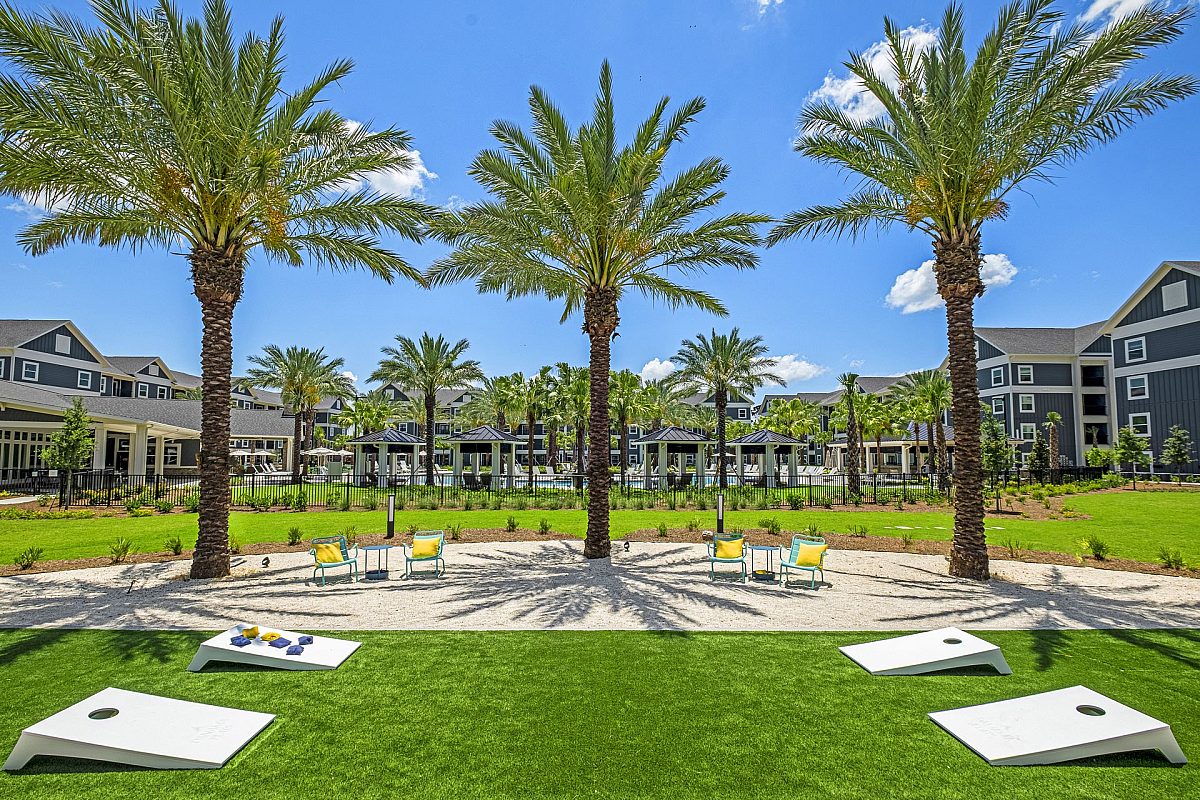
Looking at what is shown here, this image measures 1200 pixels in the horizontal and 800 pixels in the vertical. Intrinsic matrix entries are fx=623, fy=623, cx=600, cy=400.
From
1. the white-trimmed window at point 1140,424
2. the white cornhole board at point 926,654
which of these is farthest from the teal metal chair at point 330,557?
the white-trimmed window at point 1140,424

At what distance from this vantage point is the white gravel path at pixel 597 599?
8.53 meters

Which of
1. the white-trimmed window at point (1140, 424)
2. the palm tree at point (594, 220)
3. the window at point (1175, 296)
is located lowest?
the white-trimmed window at point (1140, 424)

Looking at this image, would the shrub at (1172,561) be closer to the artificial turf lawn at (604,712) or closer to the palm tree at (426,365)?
the artificial turf lawn at (604,712)

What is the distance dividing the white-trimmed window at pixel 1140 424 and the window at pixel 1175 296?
6.53 meters

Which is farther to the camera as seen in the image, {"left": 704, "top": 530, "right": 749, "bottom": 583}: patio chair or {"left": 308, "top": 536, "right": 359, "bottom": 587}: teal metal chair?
{"left": 704, "top": 530, "right": 749, "bottom": 583}: patio chair

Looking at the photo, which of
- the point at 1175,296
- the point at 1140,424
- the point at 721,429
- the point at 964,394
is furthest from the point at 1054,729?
the point at 1140,424

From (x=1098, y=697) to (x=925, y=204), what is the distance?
31.9 feet

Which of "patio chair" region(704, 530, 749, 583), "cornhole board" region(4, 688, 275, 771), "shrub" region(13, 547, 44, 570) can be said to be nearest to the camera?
"cornhole board" region(4, 688, 275, 771)

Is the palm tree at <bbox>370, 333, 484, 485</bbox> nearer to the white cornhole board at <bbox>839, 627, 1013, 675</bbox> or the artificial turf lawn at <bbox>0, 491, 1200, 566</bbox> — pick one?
the artificial turf lawn at <bbox>0, 491, 1200, 566</bbox>

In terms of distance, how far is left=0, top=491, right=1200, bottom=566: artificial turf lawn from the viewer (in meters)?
15.1

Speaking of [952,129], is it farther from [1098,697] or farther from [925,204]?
[1098,697]

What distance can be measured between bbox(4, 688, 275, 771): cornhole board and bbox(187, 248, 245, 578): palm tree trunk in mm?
6791

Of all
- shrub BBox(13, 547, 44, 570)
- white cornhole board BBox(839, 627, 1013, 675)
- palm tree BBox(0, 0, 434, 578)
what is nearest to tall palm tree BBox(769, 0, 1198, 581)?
white cornhole board BBox(839, 627, 1013, 675)

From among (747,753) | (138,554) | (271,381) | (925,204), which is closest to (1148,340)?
(925,204)
